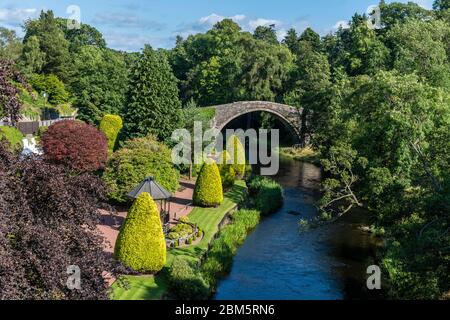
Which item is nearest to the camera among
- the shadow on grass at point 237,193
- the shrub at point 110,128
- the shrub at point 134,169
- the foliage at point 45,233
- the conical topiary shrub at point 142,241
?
the foliage at point 45,233

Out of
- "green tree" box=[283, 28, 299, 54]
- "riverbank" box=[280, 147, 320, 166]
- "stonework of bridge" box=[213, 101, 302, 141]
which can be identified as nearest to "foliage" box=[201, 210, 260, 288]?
"stonework of bridge" box=[213, 101, 302, 141]

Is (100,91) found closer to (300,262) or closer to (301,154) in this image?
(301,154)

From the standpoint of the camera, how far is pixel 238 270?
26.7m

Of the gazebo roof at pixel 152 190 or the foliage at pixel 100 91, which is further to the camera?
the foliage at pixel 100 91

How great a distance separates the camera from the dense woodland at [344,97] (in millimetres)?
19530

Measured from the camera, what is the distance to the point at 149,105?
145 ft

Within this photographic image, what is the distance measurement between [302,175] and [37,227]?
45.2m

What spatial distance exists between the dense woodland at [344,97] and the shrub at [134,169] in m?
7.36

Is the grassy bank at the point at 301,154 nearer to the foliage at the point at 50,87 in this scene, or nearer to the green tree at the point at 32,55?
the foliage at the point at 50,87

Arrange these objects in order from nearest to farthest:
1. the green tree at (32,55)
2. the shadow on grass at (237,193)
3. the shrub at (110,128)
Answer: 1. the shadow on grass at (237,193)
2. the shrub at (110,128)
3. the green tree at (32,55)

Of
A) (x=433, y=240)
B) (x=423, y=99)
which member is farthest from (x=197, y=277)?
(x=423, y=99)

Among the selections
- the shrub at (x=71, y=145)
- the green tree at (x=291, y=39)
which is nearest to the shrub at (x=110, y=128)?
the shrub at (x=71, y=145)

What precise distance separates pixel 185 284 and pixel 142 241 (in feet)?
9.13

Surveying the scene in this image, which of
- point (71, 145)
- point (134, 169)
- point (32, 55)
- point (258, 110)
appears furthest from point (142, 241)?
point (32, 55)
